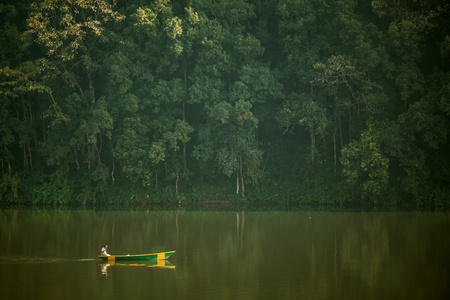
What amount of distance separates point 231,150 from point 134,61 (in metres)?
8.62

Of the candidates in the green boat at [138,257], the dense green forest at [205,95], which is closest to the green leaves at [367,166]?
the dense green forest at [205,95]

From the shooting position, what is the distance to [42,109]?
126 ft

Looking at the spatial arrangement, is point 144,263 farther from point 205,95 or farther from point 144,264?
Result: point 205,95

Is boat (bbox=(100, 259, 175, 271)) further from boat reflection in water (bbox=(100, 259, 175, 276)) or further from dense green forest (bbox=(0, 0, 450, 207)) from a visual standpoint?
dense green forest (bbox=(0, 0, 450, 207))

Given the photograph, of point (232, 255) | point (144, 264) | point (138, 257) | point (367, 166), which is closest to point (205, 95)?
point (367, 166)

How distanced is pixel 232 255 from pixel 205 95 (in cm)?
1858

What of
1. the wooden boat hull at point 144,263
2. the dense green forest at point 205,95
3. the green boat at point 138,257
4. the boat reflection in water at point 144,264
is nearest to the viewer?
the boat reflection in water at point 144,264

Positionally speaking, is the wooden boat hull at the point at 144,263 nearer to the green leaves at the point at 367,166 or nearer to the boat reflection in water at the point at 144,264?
the boat reflection in water at the point at 144,264

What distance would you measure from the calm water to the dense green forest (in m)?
5.87

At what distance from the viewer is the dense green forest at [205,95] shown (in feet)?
111

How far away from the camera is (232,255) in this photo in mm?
19578

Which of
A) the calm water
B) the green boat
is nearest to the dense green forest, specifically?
the calm water

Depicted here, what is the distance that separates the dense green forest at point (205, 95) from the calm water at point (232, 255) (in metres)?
5.87

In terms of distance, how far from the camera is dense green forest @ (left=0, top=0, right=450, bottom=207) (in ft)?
111
